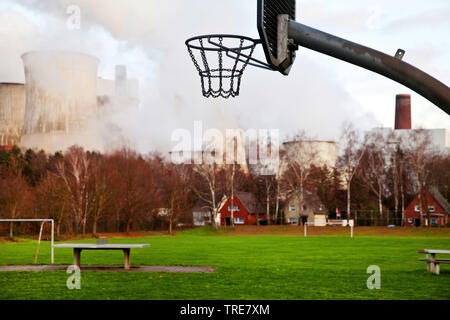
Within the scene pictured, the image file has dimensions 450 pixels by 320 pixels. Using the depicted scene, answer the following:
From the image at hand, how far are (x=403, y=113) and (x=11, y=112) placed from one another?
133 feet

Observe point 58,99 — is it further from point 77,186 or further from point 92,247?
point 92,247

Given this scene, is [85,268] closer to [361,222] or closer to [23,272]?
[23,272]

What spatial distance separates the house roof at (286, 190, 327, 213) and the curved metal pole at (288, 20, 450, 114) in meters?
48.6

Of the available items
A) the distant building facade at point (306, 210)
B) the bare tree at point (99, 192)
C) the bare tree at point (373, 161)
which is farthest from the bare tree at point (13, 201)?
the bare tree at point (373, 161)

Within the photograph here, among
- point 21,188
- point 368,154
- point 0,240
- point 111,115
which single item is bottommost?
point 0,240

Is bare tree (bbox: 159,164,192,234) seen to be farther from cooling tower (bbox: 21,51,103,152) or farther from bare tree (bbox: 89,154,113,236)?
cooling tower (bbox: 21,51,103,152)

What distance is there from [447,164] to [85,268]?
4346 centimetres

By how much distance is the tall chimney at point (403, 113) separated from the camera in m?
66.9

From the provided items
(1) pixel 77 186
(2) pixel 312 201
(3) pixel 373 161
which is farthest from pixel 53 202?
(2) pixel 312 201

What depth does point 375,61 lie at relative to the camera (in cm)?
674

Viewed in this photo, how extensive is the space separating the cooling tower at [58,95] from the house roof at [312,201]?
69.5 ft

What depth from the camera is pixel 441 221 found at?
6012cm

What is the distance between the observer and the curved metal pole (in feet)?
21.8
